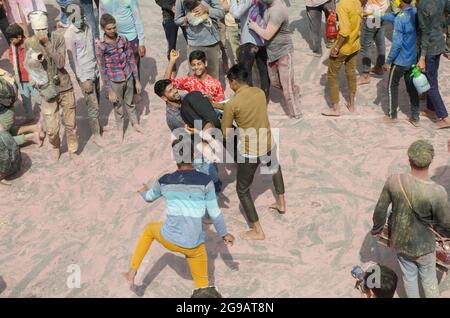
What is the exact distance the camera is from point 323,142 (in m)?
8.49

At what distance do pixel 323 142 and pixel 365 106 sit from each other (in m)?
1.24

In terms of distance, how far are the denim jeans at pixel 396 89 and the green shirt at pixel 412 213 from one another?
11.5 feet

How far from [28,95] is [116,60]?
1819mm

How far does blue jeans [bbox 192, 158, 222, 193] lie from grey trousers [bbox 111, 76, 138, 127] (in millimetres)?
1945

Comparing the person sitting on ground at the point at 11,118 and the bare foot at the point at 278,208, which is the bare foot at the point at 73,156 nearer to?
the person sitting on ground at the point at 11,118

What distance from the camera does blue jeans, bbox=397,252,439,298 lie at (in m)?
5.34

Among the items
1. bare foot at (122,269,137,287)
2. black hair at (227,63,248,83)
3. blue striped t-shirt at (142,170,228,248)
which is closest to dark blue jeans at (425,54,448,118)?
black hair at (227,63,248,83)

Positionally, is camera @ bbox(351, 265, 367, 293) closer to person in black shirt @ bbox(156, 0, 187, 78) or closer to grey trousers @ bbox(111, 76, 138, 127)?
grey trousers @ bbox(111, 76, 138, 127)

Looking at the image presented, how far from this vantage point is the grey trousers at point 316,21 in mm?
10312

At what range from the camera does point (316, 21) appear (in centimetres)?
1040

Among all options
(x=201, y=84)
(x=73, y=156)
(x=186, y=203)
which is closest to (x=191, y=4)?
(x=201, y=84)

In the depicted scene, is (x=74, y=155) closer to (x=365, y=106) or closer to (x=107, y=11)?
(x=107, y=11)

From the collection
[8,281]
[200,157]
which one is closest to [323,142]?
[200,157]

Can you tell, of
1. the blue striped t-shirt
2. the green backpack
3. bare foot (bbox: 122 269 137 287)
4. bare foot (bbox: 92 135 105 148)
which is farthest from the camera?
bare foot (bbox: 92 135 105 148)
